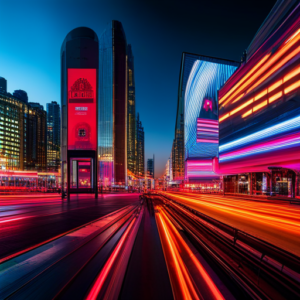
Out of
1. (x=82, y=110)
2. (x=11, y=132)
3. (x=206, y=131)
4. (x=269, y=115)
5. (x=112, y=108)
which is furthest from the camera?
(x=11, y=132)

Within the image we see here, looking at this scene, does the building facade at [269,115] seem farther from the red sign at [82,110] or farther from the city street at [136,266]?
the red sign at [82,110]

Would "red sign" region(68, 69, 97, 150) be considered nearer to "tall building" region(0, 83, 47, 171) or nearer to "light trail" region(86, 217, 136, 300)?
"light trail" region(86, 217, 136, 300)

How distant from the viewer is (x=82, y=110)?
2444 centimetres

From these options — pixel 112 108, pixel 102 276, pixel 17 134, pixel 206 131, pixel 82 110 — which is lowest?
pixel 102 276

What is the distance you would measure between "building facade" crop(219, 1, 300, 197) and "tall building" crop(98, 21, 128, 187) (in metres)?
45.9

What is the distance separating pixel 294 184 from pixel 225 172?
1651cm

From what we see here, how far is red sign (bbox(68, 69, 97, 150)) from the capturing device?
24141 millimetres

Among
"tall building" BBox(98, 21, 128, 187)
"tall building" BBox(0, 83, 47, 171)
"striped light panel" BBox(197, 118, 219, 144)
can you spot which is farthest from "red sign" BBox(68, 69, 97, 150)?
"tall building" BBox(0, 83, 47, 171)

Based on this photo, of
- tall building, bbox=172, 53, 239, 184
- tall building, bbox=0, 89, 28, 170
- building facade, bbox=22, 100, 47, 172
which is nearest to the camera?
tall building, bbox=172, 53, 239, 184

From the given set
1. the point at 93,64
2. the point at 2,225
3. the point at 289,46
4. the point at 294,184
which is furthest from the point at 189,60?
the point at 2,225

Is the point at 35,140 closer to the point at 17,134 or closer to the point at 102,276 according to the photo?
the point at 17,134

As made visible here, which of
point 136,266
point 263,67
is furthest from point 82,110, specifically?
point 263,67

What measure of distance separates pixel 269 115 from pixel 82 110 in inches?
985

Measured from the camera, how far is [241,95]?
3541cm
